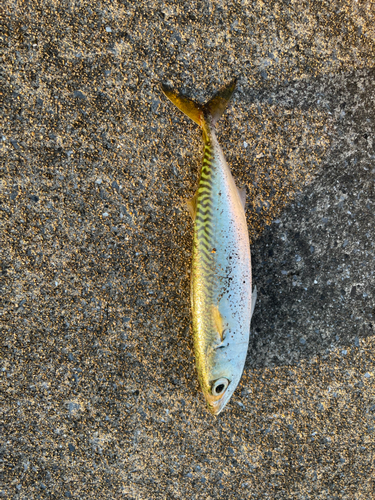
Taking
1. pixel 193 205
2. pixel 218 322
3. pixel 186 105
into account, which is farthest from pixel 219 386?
pixel 186 105

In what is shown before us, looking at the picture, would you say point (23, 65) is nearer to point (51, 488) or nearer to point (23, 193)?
point (23, 193)

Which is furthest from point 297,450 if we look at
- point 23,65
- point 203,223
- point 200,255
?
point 23,65

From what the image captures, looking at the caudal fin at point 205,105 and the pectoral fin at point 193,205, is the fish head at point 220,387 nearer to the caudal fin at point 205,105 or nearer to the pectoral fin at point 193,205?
the pectoral fin at point 193,205

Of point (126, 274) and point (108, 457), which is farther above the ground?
point (126, 274)

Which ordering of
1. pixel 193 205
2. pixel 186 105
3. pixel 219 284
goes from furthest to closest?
pixel 186 105 < pixel 193 205 < pixel 219 284

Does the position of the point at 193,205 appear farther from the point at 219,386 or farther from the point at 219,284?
the point at 219,386
